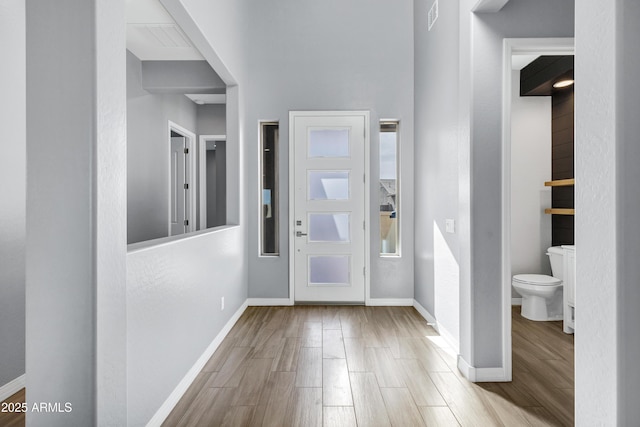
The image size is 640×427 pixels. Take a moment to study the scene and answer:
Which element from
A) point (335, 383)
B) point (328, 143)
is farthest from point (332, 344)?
Result: point (328, 143)

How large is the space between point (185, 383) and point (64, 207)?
1.52 meters

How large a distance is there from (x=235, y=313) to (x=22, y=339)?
1724mm

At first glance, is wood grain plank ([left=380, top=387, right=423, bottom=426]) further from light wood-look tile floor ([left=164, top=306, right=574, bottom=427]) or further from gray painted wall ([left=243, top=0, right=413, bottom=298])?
gray painted wall ([left=243, top=0, right=413, bottom=298])

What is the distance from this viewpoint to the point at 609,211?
129 cm

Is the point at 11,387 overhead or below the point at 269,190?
below

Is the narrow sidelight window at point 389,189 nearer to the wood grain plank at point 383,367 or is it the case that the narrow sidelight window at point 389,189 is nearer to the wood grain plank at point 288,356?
the wood grain plank at point 383,367

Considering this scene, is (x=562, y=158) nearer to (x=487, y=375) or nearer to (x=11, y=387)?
(x=487, y=375)

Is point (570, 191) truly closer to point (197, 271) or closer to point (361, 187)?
Answer: point (361, 187)

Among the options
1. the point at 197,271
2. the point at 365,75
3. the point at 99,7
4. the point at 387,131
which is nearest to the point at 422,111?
the point at 387,131

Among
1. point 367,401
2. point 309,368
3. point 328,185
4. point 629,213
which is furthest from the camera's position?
point 328,185

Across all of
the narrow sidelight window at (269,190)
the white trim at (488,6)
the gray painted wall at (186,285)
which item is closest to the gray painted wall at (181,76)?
the gray painted wall at (186,285)

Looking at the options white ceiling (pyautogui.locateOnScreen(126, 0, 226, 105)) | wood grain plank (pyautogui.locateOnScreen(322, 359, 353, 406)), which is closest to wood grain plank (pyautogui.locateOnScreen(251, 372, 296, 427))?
wood grain plank (pyautogui.locateOnScreen(322, 359, 353, 406))

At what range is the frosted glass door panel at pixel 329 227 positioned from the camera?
4316mm

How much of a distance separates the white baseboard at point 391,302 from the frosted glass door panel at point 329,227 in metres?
0.79
